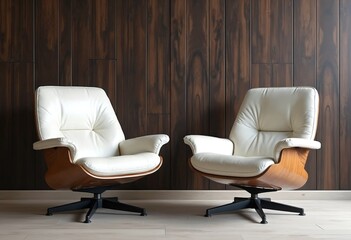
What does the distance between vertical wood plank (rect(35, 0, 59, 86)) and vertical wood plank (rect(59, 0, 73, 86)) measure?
0.15ft

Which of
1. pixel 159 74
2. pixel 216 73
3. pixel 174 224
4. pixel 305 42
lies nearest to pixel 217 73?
pixel 216 73

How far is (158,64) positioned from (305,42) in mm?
1258

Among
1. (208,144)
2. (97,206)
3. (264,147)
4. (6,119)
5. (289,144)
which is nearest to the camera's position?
(289,144)

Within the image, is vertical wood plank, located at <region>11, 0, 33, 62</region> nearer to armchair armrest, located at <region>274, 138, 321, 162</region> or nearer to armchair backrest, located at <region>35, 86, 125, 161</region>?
armchair backrest, located at <region>35, 86, 125, 161</region>

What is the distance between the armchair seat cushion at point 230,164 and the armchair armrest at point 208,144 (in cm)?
10

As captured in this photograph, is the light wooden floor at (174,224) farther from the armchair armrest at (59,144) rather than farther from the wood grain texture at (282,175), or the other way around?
the armchair armrest at (59,144)

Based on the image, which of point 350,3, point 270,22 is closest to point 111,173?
point 270,22

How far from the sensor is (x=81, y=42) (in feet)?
12.2

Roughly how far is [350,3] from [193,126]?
1681 millimetres

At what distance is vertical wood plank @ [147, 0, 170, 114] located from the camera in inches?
147

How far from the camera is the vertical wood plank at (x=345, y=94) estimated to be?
372 centimetres

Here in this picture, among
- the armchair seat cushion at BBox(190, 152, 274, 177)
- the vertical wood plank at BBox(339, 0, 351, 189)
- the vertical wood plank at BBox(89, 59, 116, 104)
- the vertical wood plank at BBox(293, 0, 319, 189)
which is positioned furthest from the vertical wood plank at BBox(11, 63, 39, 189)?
the vertical wood plank at BBox(339, 0, 351, 189)

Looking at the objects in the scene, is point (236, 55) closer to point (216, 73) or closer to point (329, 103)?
point (216, 73)

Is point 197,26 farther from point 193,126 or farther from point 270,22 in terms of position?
point 193,126
